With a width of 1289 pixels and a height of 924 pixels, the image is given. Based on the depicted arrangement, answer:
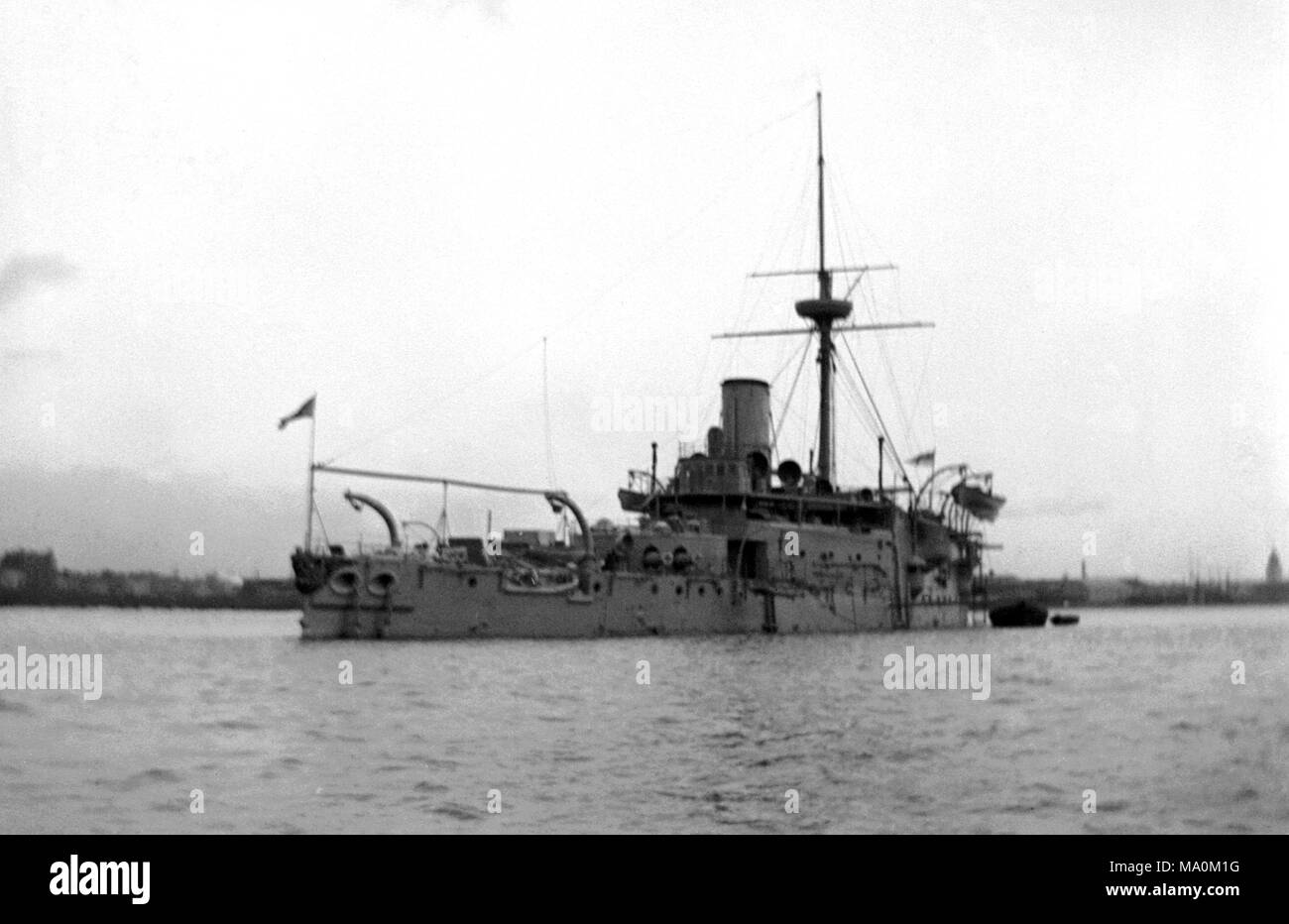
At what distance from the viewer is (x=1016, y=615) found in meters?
75.2

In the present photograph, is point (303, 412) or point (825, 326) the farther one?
point (825, 326)

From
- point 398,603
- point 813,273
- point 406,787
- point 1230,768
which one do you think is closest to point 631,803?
point 406,787

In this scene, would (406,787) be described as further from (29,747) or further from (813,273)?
(813,273)

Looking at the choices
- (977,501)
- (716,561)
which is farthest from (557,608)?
(977,501)

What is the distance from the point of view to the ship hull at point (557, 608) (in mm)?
33000

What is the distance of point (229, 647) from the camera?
124 feet

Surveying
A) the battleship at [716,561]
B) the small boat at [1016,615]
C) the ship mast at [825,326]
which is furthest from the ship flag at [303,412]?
the small boat at [1016,615]

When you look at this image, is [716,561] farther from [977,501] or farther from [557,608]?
[977,501]

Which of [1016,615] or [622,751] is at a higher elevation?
[622,751]

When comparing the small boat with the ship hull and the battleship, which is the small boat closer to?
the battleship

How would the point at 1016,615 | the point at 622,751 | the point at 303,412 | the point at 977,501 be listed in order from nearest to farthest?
the point at 622,751 → the point at 303,412 → the point at 977,501 → the point at 1016,615

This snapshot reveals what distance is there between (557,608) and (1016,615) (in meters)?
47.1
